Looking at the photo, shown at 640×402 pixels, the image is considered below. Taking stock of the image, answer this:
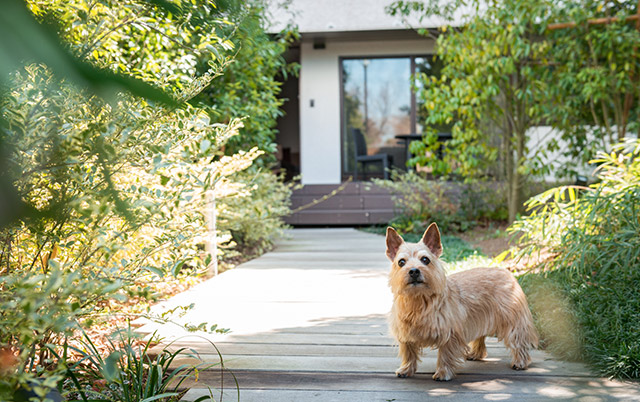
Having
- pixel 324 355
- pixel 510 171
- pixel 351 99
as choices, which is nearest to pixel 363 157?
pixel 351 99

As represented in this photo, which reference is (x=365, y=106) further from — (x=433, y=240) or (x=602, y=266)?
(x=433, y=240)

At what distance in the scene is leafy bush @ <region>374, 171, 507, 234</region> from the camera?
9641mm

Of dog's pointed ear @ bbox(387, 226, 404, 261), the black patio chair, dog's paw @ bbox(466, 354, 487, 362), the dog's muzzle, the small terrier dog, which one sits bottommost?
dog's paw @ bbox(466, 354, 487, 362)

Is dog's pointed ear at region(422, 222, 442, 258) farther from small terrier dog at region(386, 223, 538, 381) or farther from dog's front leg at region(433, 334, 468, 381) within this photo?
dog's front leg at region(433, 334, 468, 381)

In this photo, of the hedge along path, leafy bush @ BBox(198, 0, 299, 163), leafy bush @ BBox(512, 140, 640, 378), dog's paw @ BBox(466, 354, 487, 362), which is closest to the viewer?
the hedge along path

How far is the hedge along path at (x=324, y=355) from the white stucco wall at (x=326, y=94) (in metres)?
7.23

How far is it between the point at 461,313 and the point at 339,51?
10459 mm

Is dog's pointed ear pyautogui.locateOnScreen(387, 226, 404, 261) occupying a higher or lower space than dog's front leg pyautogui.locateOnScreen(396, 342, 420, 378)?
higher

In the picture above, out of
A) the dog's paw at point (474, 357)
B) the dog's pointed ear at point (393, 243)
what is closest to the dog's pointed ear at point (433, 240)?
the dog's pointed ear at point (393, 243)

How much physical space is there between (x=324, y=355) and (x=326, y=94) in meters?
9.89

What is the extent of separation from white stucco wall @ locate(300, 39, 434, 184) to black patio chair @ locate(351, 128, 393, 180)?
50cm

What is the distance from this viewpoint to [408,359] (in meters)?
2.69

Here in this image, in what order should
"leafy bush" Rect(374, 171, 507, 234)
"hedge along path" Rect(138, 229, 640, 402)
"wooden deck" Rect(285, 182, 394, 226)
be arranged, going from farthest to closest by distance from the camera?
1. "wooden deck" Rect(285, 182, 394, 226)
2. "leafy bush" Rect(374, 171, 507, 234)
3. "hedge along path" Rect(138, 229, 640, 402)

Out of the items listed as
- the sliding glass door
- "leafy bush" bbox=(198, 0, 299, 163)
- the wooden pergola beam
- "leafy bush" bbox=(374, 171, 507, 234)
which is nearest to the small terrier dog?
"leafy bush" bbox=(198, 0, 299, 163)
